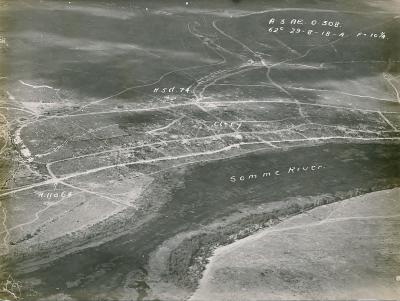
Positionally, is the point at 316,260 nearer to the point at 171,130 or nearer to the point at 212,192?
the point at 212,192

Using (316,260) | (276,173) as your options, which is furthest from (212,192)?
(316,260)

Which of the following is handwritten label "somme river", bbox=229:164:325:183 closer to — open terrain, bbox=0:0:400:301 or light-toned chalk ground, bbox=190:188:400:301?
open terrain, bbox=0:0:400:301

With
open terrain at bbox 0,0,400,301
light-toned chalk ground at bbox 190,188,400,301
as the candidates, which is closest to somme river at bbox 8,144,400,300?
open terrain at bbox 0,0,400,301

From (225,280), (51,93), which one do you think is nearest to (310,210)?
(225,280)

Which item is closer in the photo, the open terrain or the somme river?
the somme river

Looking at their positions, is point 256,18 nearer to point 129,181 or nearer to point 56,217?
point 129,181

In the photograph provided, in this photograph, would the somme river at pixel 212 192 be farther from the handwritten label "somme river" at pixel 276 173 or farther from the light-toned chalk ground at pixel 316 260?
the light-toned chalk ground at pixel 316 260

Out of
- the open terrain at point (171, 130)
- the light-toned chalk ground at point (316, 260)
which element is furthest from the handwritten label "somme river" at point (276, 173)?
the light-toned chalk ground at point (316, 260)

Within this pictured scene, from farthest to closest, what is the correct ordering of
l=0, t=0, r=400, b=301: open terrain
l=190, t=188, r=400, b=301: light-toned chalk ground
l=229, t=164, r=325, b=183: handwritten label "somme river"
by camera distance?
l=229, t=164, r=325, b=183: handwritten label "somme river" → l=0, t=0, r=400, b=301: open terrain → l=190, t=188, r=400, b=301: light-toned chalk ground
